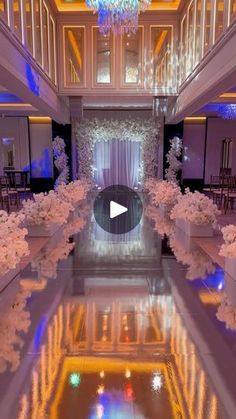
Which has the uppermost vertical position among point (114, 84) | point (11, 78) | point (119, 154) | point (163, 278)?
point (114, 84)

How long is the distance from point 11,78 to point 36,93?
1.99 m

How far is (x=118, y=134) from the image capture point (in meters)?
16.4

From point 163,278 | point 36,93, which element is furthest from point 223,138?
point 163,278

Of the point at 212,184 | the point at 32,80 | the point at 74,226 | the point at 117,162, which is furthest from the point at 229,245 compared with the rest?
the point at 117,162

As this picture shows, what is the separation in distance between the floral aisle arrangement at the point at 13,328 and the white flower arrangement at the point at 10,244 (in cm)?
35

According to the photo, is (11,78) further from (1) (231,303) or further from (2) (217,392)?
(2) (217,392)

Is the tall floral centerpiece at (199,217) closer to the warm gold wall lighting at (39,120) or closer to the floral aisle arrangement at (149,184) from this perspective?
the floral aisle arrangement at (149,184)

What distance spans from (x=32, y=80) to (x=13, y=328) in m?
6.00

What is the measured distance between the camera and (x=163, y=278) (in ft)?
15.0

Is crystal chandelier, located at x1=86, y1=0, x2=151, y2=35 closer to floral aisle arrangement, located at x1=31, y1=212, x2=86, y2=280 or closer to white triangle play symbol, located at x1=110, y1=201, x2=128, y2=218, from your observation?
floral aisle arrangement, located at x1=31, y1=212, x2=86, y2=280

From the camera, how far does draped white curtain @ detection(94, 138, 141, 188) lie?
17188 mm

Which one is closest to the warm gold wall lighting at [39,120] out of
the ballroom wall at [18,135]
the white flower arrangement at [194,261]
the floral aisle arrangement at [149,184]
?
the ballroom wall at [18,135]

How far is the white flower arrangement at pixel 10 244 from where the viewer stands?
12.5 feet

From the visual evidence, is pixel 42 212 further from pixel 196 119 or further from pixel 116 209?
pixel 196 119
